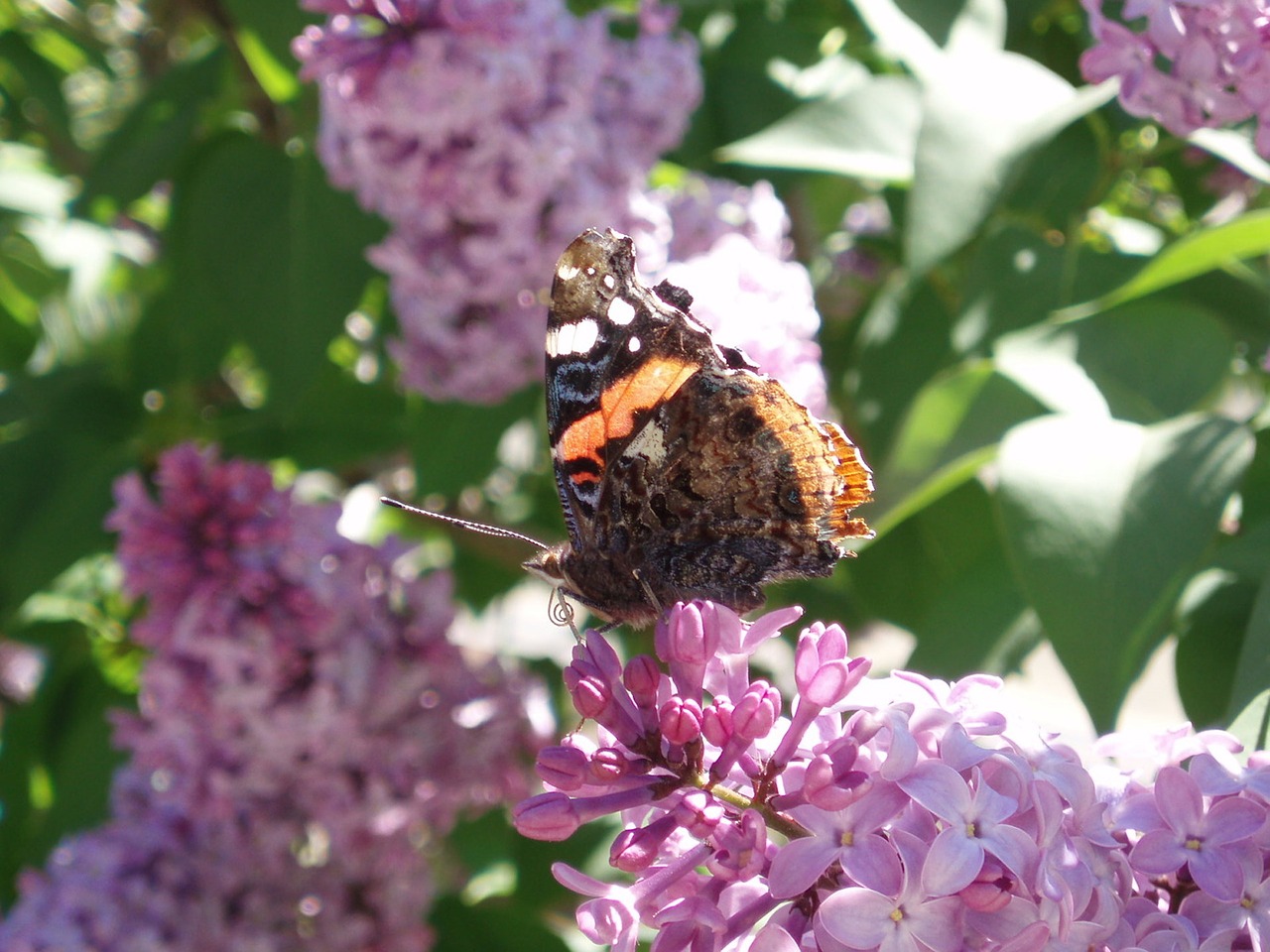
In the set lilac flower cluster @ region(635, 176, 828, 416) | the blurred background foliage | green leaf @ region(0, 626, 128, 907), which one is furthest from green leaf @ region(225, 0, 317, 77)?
green leaf @ region(0, 626, 128, 907)

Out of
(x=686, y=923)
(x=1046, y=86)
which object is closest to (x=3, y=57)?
(x=1046, y=86)

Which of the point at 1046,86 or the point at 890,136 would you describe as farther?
A: the point at 890,136

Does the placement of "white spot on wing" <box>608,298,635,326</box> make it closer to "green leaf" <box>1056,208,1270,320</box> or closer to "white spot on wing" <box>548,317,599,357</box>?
"white spot on wing" <box>548,317,599,357</box>

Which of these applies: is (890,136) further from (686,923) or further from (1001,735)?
(686,923)

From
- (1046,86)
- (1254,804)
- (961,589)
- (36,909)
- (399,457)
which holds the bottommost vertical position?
(36,909)

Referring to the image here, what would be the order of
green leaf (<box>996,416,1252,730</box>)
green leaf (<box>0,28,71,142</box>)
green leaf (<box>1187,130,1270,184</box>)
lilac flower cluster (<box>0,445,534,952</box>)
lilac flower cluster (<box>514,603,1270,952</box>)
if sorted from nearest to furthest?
lilac flower cluster (<box>514,603,1270,952</box>)
green leaf (<box>996,416,1252,730</box>)
green leaf (<box>1187,130,1270,184</box>)
lilac flower cluster (<box>0,445,534,952</box>)
green leaf (<box>0,28,71,142</box>)

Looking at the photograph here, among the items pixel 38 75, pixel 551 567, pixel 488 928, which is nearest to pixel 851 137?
pixel 551 567

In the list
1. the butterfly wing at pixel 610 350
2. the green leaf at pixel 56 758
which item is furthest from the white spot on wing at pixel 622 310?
the green leaf at pixel 56 758

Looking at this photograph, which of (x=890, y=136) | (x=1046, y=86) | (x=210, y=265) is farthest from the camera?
(x=210, y=265)
